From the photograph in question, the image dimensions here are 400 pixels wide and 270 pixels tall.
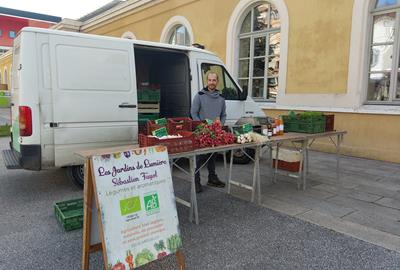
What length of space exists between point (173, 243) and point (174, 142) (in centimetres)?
107

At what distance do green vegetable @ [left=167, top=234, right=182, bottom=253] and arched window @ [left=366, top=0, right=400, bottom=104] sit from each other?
6533 mm

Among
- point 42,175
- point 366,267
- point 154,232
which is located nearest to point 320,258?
point 366,267

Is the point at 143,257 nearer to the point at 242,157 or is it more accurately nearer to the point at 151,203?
the point at 151,203

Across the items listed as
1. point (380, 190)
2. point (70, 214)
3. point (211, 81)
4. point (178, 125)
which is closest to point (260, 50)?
point (211, 81)

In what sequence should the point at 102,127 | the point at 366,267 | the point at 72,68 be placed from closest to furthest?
the point at 366,267 < the point at 72,68 < the point at 102,127

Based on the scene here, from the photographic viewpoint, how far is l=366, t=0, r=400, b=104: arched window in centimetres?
734

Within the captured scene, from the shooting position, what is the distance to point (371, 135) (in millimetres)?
7598

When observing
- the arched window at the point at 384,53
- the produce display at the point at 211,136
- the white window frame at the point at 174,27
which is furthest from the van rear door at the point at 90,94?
the white window frame at the point at 174,27

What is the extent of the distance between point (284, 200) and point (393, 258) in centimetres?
177

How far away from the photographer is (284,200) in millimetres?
4863

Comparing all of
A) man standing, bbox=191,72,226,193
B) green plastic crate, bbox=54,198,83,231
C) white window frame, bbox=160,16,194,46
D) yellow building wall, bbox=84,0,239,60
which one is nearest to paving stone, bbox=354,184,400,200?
man standing, bbox=191,72,226,193

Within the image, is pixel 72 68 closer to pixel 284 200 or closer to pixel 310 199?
pixel 284 200

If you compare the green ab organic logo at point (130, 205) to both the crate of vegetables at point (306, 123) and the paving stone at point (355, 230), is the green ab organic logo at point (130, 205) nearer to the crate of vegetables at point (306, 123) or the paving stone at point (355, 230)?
the paving stone at point (355, 230)

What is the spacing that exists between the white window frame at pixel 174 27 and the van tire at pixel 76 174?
8349 mm
